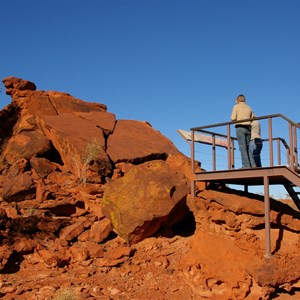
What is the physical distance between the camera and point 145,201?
36.1 feet

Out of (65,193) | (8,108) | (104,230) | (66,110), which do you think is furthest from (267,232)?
(8,108)

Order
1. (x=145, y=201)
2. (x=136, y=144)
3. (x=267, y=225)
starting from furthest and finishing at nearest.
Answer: (x=136, y=144) < (x=145, y=201) < (x=267, y=225)

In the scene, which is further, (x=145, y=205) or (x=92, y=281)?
(x=145, y=205)

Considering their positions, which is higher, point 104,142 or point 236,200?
point 104,142

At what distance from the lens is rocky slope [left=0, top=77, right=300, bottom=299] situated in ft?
31.5

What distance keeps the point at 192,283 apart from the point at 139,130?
28.6 feet

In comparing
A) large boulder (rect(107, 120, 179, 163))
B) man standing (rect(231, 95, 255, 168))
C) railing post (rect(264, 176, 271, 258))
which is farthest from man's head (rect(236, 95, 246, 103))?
→ large boulder (rect(107, 120, 179, 163))

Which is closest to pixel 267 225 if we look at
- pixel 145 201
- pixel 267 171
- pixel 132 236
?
pixel 267 171

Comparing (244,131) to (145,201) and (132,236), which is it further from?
(132,236)

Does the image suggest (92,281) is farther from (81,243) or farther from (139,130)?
(139,130)

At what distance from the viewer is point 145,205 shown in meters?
11.0

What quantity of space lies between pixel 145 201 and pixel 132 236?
1048 millimetres

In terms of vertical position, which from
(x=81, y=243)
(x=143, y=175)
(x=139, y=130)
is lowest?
(x=81, y=243)

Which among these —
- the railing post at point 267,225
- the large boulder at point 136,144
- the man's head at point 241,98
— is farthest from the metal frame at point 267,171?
the large boulder at point 136,144
